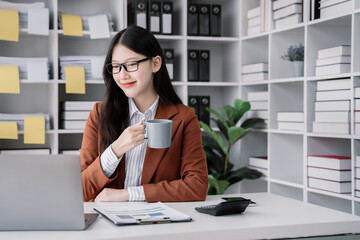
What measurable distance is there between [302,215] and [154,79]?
2.94 feet

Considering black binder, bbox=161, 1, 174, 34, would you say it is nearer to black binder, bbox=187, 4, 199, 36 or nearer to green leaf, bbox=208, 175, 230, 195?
black binder, bbox=187, 4, 199, 36

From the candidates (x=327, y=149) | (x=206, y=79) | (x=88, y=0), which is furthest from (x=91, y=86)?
(x=327, y=149)

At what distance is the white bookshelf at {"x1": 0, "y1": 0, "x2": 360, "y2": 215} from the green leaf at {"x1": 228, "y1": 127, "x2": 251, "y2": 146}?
0.19 metres

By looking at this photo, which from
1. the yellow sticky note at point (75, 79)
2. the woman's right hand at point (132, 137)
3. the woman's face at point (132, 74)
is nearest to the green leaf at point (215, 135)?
the yellow sticky note at point (75, 79)

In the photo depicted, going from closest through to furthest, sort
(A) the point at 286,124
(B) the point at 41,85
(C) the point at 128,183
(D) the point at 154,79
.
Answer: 1. (C) the point at 128,183
2. (D) the point at 154,79
3. (A) the point at 286,124
4. (B) the point at 41,85

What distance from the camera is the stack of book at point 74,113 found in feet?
11.3

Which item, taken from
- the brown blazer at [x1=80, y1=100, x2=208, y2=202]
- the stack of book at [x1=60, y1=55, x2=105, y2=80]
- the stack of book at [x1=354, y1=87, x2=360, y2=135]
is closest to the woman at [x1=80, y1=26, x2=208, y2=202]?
the brown blazer at [x1=80, y1=100, x2=208, y2=202]

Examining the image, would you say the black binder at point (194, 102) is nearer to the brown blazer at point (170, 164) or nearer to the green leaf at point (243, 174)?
the green leaf at point (243, 174)

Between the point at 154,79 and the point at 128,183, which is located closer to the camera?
the point at 128,183

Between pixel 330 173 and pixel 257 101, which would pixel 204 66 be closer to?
pixel 257 101

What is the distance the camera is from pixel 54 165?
1.17m

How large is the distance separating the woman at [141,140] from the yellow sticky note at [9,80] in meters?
1.48

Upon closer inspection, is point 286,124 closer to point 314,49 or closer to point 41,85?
point 314,49

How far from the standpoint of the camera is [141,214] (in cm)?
135
